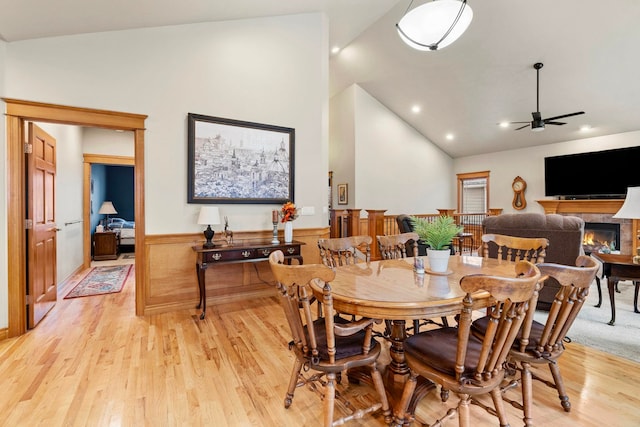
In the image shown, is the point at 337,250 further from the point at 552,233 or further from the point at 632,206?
the point at 632,206

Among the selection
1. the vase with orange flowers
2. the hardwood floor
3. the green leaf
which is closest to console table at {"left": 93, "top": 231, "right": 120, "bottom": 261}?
the hardwood floor

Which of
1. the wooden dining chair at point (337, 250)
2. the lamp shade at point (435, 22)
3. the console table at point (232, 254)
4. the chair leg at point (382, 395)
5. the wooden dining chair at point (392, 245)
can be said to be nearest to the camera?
the chair leg at point (382, 395)

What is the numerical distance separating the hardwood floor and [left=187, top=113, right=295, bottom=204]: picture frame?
5.02ft

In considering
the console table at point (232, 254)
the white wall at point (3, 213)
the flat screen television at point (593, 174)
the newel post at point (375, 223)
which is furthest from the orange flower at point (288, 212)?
the flat screen television at point (593, 174)

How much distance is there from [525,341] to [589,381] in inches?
40.4

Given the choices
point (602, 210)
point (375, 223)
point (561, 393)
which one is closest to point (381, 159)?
point (375, 223)

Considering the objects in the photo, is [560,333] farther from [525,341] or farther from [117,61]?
[117,61]

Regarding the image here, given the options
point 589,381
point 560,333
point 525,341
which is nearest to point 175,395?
point 525,341

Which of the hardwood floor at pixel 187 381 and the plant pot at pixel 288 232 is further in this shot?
the plant pot at pixel 288 232

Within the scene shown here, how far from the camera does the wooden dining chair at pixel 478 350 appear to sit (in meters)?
1.23

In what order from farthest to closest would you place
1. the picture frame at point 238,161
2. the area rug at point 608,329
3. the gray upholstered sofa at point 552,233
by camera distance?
the picture frame at point 238,161 → the gray upholstered sofa at point 552,233 → the area rug at point 608,329

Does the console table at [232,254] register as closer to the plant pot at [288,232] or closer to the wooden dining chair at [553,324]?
the plant pot at [288,232]

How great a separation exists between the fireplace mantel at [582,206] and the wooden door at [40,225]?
9.44 meters

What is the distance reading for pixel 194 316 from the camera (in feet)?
11.1
